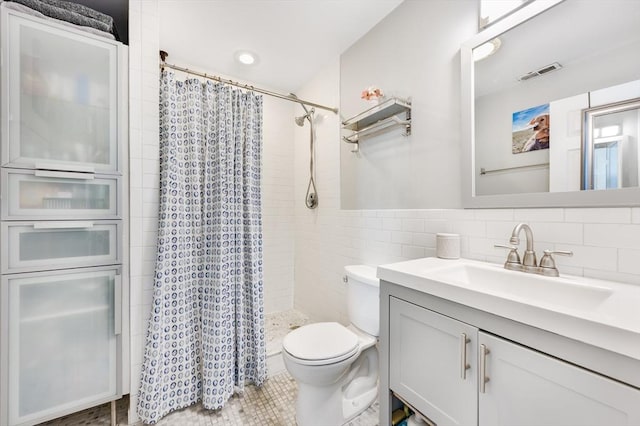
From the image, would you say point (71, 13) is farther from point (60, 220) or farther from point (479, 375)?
point (479, 375)

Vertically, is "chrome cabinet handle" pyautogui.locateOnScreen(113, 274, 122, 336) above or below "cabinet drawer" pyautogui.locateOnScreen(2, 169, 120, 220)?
below

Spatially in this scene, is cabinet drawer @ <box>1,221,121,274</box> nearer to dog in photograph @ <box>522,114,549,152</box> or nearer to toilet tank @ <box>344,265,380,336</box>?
toilet tank @ <box>344,265,380,336</box>

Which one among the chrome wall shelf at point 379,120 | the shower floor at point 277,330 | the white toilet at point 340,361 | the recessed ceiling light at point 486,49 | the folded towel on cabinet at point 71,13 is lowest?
the shower floor at point 277,330

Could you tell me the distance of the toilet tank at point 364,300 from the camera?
1515 millimetres

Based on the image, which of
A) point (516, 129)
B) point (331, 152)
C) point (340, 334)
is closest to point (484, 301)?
point (516, 129)

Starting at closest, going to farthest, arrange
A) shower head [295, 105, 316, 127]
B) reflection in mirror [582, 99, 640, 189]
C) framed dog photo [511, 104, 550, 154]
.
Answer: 1. reflection in mirror [582, 99, 640, 189]
2. framed dog photo [511, 104, 550, 154]
3. shower head [295, 105, 316, 127]

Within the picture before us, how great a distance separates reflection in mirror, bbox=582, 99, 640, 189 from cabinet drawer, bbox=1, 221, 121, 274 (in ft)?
7.26

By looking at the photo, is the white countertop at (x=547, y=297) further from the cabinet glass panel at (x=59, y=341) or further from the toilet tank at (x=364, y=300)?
the cabinet glass panel at (x=59, y=341)

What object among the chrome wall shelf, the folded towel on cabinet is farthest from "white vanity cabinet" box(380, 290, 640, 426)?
the folded towel on cabinet

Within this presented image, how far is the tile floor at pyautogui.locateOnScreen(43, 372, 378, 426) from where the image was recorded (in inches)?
56.4

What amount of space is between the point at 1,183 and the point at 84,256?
47cm

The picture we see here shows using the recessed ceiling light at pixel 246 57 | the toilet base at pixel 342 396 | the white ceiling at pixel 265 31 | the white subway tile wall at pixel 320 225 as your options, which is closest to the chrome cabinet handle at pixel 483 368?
the white subway tile wall at pixel 320 225

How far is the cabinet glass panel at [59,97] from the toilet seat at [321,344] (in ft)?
4.65

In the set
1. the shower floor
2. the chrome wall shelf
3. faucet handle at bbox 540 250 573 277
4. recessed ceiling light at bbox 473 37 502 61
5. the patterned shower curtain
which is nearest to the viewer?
faucet handle at bbox 540 250 573 277
